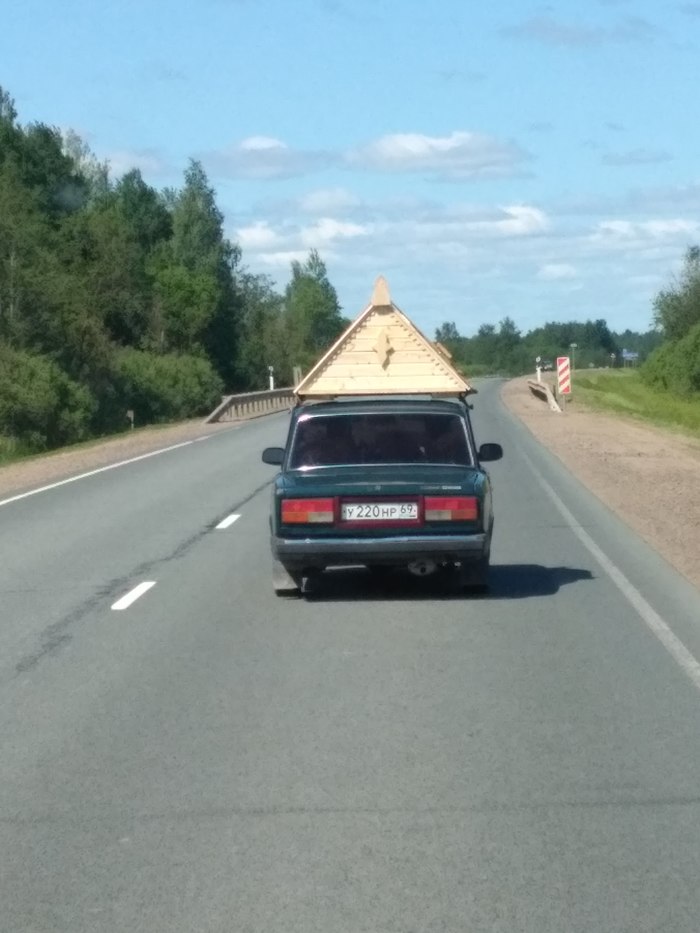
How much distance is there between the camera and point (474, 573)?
12578mm

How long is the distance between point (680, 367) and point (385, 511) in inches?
3067

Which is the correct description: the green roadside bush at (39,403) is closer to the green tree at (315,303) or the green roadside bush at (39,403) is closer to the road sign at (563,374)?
the road sign at (563,374)

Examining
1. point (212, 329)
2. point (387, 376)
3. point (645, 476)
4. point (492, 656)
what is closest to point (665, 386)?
point (212, 329)

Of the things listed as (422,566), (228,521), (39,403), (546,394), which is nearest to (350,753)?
(422,566)

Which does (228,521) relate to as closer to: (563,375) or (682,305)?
(563,375)

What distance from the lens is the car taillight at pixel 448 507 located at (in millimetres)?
11961

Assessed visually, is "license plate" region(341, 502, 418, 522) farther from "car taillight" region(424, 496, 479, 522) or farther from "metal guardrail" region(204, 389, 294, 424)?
"metal guardrail" region(204, 389, 294, 424)

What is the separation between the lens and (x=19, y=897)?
5523 millimetres

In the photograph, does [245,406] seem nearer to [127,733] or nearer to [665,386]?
[665,386]

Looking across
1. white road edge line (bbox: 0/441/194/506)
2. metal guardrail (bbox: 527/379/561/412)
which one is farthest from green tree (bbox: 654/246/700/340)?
white road edge line (bbox: 0/441/194/506)

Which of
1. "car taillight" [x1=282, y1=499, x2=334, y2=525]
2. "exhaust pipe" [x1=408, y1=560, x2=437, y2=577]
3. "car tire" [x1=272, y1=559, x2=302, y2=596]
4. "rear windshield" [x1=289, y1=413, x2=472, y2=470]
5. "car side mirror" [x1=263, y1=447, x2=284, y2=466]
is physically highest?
"rear windshield" [x1=289, y1=413, x2=472, y2=470]

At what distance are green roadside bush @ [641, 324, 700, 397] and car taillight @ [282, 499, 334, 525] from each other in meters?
75.0

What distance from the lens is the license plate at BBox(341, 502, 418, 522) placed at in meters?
12.0

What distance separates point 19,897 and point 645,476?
71.1 ft
